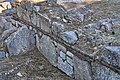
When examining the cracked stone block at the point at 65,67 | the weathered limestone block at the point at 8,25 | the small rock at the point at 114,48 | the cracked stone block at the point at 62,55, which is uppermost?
the small rock at the point at 114,48

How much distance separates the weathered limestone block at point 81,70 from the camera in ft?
15.6

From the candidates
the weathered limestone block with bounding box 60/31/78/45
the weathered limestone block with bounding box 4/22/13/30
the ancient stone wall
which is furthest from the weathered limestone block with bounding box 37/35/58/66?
the weathered limestone block with bounding box 4/22/13/30

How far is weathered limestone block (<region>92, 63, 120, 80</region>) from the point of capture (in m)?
4.34

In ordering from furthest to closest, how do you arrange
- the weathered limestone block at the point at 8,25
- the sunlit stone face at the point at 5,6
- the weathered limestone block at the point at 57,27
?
the sunlit stone face at the point at 5,6
the weathered limestone block at the point at 8,25
the weathered limestone block at the point at 57,27

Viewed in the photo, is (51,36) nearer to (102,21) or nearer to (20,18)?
(102,21)

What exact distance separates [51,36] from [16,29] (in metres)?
1.25

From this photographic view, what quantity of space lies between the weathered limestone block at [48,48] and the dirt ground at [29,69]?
102 mm

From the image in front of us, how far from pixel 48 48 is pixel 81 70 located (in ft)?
3.51

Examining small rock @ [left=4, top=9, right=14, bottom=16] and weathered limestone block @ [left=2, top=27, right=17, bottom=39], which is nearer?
weathered limestone block @ [left=2, top=27, right=17, bottom=39]

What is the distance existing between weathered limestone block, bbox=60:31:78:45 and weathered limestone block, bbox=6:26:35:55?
114 centimetres

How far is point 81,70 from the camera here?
4887 millimetres

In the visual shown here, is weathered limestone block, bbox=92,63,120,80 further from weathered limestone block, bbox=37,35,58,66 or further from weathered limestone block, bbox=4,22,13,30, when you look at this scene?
weathered limestone block, bbox=4,22,13,30

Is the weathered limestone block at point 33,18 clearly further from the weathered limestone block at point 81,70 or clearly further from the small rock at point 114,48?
the small rock at point 114,48

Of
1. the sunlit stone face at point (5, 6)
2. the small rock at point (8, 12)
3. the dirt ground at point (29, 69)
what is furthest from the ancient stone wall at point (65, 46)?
the sunlit stone face at point (5, 6)
